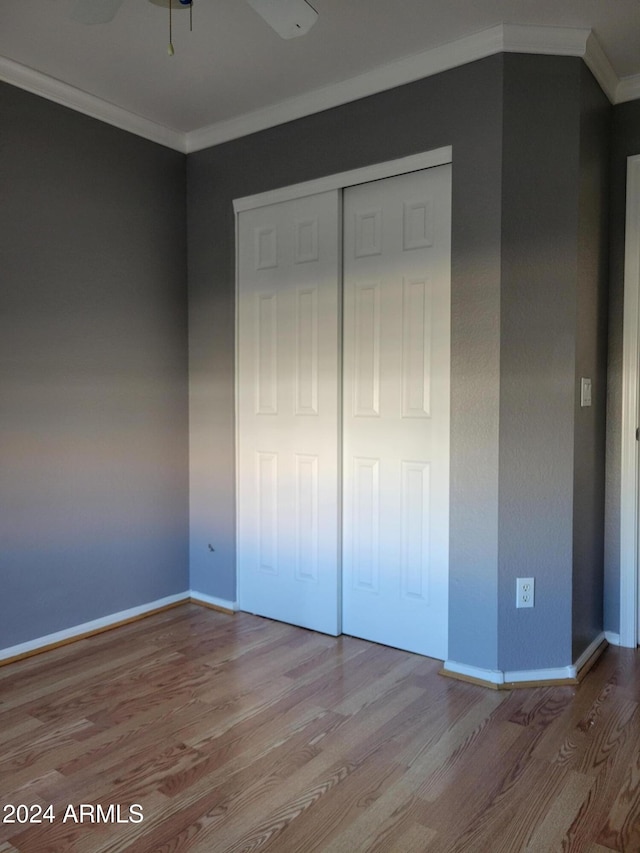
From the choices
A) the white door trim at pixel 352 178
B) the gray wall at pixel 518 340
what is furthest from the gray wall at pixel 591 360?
the white door trim at pixel 352 178

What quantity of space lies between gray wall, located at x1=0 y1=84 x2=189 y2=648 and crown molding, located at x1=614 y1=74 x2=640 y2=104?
7.10 feet

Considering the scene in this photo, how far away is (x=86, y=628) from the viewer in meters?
2.95

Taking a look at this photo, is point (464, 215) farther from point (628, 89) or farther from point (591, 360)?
point (628, 89)

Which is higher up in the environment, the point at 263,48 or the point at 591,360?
the point at 263,48

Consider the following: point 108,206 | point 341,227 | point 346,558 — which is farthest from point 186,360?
point 346,558

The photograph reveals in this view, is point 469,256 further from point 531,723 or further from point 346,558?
point 531,723

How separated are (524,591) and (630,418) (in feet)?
3.16

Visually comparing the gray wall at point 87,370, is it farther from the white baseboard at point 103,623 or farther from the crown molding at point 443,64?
the crown molding at point 443,64

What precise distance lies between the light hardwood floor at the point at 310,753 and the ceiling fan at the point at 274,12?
222 cm

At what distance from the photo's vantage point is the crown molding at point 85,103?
2611mm

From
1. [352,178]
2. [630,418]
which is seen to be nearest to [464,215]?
[352,178]

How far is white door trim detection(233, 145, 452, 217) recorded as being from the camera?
255 centimetres

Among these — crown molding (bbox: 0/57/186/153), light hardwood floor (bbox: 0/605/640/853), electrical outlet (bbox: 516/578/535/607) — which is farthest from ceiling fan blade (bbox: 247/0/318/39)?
light hardwood floor (bbox: 0/605/640/853)

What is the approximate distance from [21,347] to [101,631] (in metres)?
1.39
